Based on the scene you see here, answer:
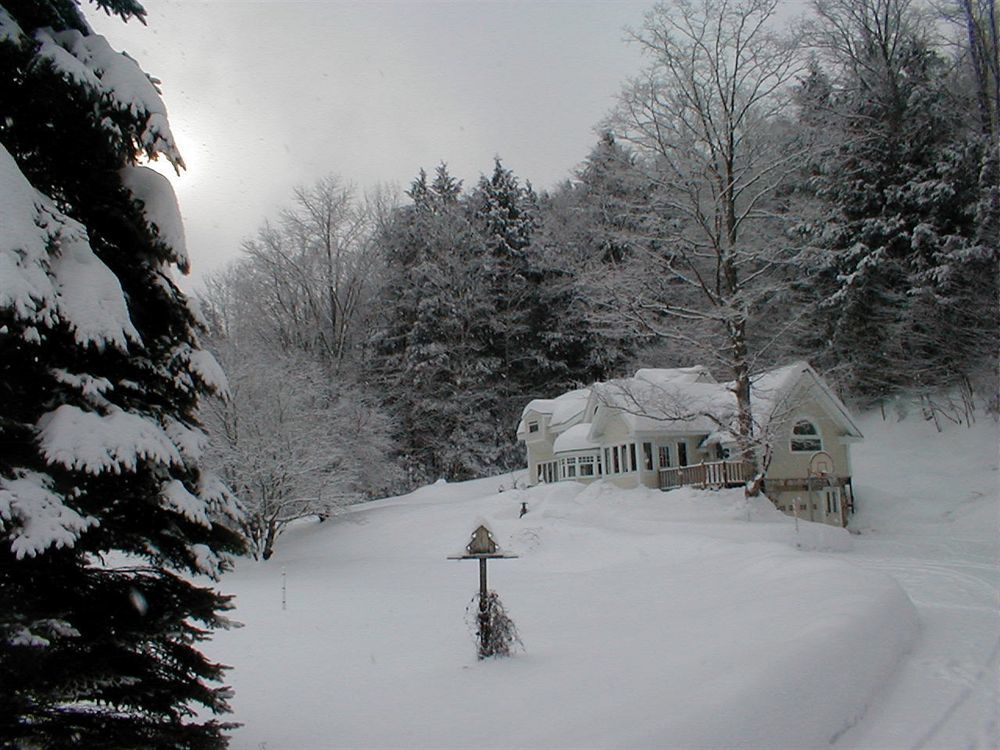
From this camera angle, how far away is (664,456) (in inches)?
1059

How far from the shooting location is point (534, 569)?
16.9 metres

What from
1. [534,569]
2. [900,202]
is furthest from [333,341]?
[900,202]

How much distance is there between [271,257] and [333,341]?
5675 mm

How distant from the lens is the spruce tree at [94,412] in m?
4.00

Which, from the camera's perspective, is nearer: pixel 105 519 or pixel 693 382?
pixel 105 519

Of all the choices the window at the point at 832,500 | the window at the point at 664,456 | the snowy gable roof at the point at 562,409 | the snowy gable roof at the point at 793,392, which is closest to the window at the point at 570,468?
the snowy gable roof at the point at 562,409

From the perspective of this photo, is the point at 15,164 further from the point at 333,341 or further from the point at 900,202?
the point at 333,341

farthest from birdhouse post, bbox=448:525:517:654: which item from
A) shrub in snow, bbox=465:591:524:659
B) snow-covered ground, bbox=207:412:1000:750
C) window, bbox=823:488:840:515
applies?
window, bbox=823:488:840:515

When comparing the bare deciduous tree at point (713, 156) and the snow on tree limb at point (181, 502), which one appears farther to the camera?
the bare deciduous tree at point (713, 156)

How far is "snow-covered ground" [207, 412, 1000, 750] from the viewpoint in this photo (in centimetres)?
571

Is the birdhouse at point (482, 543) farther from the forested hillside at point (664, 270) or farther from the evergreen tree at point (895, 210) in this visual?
the evergreen tree at point (895, 210)

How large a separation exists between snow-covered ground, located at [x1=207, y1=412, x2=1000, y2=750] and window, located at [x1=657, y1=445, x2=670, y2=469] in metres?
5.91

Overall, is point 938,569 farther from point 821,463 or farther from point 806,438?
point 806,438

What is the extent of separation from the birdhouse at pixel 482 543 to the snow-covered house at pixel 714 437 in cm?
1253
